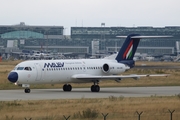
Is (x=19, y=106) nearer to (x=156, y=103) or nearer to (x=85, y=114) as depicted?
(x=85, y=114)

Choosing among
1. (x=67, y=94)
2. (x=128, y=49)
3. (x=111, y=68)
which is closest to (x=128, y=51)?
(x=128, y=49)

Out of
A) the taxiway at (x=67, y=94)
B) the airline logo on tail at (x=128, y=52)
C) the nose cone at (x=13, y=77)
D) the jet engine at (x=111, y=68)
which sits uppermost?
the airline logo on tail at (x=128, y=52)

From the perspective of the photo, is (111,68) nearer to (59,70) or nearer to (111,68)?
(111,68)

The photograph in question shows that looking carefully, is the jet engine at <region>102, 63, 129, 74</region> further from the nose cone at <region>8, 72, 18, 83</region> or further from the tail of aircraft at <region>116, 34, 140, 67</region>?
the nose cone at <region>8, 72, 18, 83</region>

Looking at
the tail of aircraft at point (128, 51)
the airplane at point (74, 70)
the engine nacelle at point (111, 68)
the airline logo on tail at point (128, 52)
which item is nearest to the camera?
the airplane at point (74, 70)

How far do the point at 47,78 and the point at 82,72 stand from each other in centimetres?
409

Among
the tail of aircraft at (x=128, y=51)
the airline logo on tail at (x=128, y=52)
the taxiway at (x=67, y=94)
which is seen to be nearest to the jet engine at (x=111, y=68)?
the tail of aircraft at (x=128, y=51)

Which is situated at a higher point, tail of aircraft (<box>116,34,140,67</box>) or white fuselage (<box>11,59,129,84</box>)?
tail of aircraft (<box>116,34,140,67</box>)

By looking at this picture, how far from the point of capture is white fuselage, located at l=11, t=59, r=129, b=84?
45688 millimetres

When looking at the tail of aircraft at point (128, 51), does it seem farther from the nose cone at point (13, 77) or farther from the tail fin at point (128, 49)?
the nose cone at point (13, 77)

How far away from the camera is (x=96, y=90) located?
47.5 metres

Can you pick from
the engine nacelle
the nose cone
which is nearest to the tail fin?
the engine nacelle

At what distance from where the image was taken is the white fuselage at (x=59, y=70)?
4569 cm

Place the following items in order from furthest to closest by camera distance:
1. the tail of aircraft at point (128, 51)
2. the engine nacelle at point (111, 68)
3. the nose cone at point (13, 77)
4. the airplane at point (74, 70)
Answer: the tail of aircraft at point (128, 51) → the engine nacelle at point (111, 68) → the airplane at point (74, 70) → the nose cone at point (13, 77)
